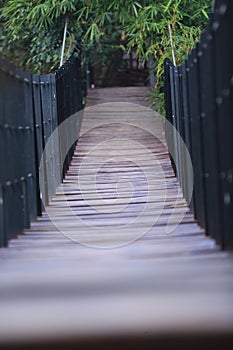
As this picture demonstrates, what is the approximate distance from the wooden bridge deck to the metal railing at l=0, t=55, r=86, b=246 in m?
0.16

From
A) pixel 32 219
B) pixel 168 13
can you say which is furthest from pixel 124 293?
pixel 168 13

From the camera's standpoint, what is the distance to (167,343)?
8.59ft

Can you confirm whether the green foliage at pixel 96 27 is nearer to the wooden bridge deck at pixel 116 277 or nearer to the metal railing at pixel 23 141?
the metal railing at pixel 23 141

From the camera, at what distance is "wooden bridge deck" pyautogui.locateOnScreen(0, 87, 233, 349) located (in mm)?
2629

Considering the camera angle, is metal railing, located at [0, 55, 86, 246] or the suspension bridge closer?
the suspension bridge

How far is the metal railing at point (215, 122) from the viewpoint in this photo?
4.05 m

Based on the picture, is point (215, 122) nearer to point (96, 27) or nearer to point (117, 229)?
point (117, 229)

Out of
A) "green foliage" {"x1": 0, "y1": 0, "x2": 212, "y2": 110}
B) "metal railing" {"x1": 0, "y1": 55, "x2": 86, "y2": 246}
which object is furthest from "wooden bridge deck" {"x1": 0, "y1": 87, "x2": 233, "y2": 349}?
"green foliage" {"x1": 0, "y1": 0, "x2": 212, "y2": 110}

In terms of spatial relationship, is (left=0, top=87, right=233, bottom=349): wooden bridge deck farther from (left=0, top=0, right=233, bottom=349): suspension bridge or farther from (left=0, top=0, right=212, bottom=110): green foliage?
(left=0, top=0, right=212, bottom=110): green foliage

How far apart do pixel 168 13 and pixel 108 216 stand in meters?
7.14

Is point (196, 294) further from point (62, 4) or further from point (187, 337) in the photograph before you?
point (62, 4)

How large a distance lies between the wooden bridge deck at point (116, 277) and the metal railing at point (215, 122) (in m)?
0.16

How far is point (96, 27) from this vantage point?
14.6 m

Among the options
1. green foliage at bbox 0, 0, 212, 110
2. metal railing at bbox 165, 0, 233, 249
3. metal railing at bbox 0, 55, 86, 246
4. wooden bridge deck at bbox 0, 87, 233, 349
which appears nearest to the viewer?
wooden bridge deck at bbox 0, 87, 233, 349
